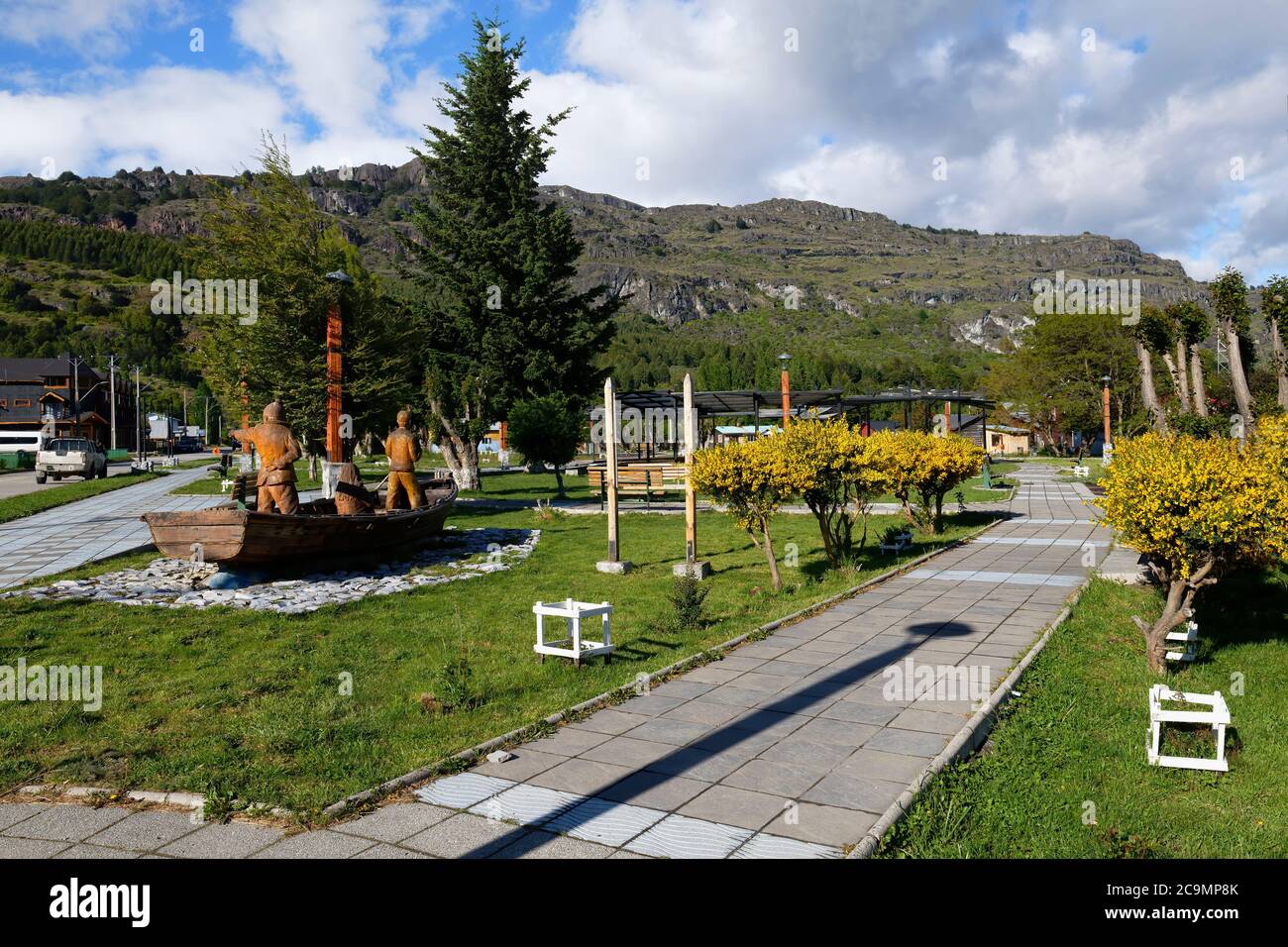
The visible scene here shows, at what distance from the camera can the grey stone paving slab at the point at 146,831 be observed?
4.06 metres

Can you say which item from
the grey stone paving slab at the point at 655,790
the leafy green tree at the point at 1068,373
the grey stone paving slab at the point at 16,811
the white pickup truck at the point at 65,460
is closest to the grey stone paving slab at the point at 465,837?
the grey stone paving slab at the point at 655,790

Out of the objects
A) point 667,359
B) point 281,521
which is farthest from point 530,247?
point 667,359

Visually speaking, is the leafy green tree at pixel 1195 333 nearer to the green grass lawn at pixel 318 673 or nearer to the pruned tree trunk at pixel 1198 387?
the pruned tree trunk at pixel 1198 387

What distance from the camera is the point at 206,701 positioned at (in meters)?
6.46

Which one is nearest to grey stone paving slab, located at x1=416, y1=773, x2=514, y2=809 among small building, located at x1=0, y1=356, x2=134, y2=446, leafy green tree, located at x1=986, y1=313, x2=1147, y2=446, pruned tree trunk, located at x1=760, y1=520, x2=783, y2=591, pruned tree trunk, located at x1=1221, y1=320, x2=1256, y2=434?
pruned tree trunk, located at x1=760, y1=520, x2=783, y2=591

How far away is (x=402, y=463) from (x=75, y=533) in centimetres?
774

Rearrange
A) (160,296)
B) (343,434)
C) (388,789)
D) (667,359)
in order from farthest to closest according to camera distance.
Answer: (667,359), (160,296), (343,434), (388,789)

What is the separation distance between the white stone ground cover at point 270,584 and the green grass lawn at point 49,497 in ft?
34.4

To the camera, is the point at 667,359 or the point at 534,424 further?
the point at 667,359

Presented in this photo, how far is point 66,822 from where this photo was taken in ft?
14.2

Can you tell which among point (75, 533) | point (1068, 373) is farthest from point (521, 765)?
point (1068, 373)

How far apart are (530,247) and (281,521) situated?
73.4 ft

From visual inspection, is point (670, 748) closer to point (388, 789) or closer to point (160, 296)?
point (388, 789)

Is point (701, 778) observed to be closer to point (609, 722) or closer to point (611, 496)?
point (609, 722)
